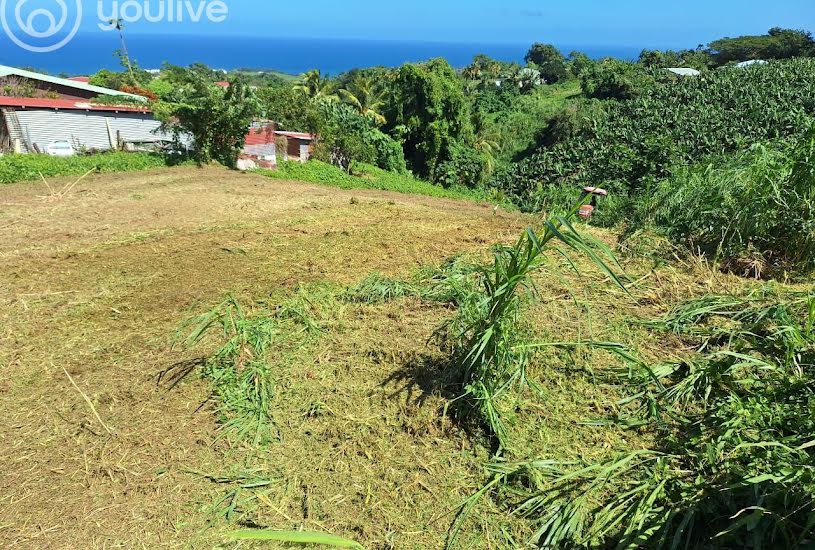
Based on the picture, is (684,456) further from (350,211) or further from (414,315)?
(350,211)

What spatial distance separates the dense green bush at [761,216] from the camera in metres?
3.45

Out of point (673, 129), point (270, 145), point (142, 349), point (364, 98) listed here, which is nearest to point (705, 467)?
point (142, 349)

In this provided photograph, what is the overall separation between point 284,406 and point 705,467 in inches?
77.4

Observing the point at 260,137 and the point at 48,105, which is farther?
the point at 260,137

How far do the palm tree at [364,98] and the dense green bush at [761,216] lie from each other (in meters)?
20.3

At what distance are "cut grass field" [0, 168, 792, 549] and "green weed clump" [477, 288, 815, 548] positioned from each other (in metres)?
0.13

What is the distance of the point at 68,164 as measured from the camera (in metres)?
10.2

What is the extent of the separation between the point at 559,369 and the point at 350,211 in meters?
5.44

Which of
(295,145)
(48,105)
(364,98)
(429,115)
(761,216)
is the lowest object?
(295,145)

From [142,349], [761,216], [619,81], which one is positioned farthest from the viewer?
[619,81]

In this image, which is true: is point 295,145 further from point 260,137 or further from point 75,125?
point 75,125

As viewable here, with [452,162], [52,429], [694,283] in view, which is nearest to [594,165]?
[452,162]

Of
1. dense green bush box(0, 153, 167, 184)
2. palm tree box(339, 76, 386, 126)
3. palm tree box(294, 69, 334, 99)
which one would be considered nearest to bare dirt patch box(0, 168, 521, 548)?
dense green bush box(0, 153, 167, 184)

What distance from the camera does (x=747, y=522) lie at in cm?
157
